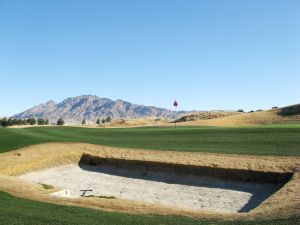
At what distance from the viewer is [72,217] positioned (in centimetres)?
1577

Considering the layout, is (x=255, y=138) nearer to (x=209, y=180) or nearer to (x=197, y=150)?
(x=197, y=150)

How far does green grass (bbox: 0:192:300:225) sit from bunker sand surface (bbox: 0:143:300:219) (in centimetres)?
145

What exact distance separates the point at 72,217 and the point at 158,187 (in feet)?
40.9

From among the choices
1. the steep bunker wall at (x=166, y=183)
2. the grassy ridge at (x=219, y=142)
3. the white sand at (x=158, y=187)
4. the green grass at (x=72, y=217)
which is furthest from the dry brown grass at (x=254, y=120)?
the green grass at (x=72, y=217)

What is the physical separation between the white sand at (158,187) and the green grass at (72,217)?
7.20 meters

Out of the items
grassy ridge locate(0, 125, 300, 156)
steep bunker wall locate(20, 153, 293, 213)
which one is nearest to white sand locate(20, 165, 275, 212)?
steep bunker wall locate(20, 153, 293, 213)

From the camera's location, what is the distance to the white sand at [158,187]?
24.0 m

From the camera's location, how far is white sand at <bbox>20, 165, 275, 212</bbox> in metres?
24.0

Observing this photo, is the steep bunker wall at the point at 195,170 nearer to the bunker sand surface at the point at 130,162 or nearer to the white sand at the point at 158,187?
the bunker sand surface at the point at 130,162

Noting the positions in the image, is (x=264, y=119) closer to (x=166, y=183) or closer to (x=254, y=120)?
(x=254, y=120)

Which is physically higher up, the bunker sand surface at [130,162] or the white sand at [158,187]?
the bunker sand surface at [130,162]

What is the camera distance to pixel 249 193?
2480cm

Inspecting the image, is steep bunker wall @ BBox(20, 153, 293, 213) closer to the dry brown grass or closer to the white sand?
the white sand

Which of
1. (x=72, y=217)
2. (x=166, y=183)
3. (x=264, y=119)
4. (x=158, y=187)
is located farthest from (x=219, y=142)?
(x=264, y=119)
